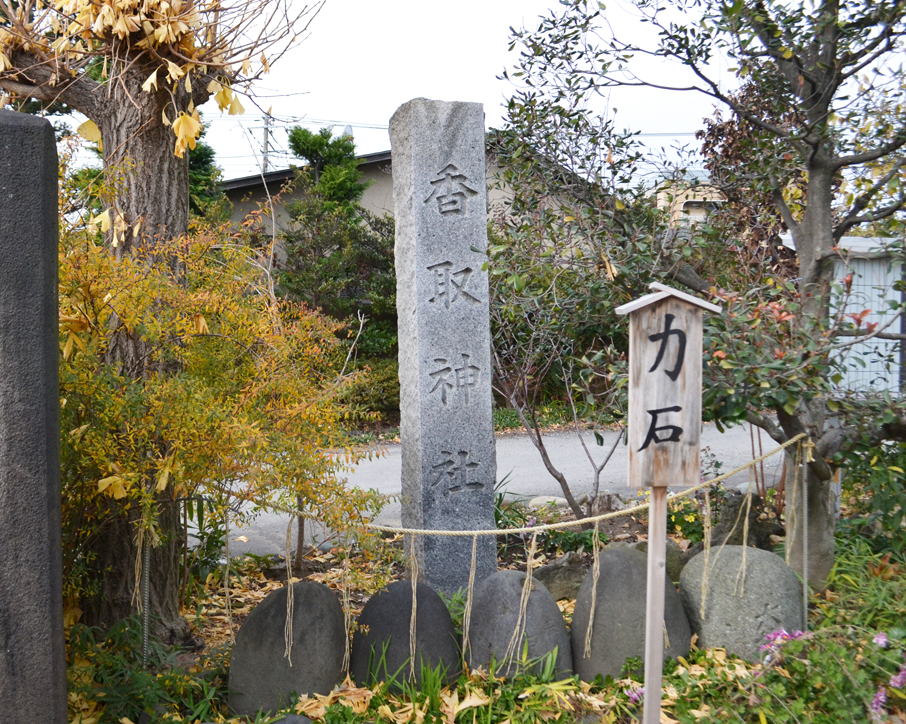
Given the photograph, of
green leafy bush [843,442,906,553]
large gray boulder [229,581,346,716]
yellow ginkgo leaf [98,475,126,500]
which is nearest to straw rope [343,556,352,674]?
large gray boulder [229,581,346,716]

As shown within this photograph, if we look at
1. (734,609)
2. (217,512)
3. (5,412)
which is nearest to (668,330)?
(734,609)

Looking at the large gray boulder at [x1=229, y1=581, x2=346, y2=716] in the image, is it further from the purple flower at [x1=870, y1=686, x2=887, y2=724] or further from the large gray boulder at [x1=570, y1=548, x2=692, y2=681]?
the purple flower at [x1=870, y1=686, x2=887, y2=724]

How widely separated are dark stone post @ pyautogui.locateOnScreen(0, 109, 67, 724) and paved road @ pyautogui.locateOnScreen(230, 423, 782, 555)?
10.8ft

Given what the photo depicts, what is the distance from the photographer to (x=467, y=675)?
3.34 meters

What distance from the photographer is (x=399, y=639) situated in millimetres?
3291

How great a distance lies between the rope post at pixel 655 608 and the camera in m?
2.64

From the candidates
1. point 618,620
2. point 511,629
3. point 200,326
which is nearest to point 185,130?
point 200,326

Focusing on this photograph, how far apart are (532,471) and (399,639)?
5740mm

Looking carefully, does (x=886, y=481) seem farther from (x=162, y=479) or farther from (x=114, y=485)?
(x=114, y=485)

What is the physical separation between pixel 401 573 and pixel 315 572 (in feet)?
2.03

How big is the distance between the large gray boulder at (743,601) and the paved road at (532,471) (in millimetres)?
2986

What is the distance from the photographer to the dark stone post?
2.29m

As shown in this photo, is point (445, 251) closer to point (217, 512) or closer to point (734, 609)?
point (217, 512)

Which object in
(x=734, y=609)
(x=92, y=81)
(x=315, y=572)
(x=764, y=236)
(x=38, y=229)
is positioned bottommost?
(x=315, y=572)
